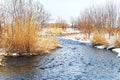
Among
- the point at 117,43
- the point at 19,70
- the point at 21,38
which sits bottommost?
the point at 117,43

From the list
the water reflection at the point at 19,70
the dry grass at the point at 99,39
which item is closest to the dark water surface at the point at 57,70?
the water reflection at the point at 19,70

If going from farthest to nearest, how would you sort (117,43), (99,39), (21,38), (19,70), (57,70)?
(99,39) < (117,43) < (21,38) < (57,70) < (19,70)

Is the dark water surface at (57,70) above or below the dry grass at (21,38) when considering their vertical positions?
below

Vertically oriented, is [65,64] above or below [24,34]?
below

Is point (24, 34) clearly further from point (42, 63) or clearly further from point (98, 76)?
point (98, 76)

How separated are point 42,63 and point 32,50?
13.3 ft

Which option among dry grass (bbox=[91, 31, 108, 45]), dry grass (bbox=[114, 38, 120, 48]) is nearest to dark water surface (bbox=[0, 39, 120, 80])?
dry grass (bbox=[114, 38, 120, 48])

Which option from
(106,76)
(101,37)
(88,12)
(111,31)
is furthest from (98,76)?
(88,12)

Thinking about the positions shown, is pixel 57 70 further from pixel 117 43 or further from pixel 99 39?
pixel 99 39

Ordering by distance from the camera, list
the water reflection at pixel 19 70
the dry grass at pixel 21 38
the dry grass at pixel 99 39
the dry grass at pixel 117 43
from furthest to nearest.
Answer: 1. the dry grass at pixel 99 39
2. the dry grass at pixel 117 43
3. the dry grass at pixel 21 38
4. the water reflection at pixel 19 70

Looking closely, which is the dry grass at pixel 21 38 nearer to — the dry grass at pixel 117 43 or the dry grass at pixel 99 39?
the dry grass at pixel 117 43

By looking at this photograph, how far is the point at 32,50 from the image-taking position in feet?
64.8

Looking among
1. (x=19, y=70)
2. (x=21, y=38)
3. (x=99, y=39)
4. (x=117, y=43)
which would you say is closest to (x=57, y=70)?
(x=19, y=70)

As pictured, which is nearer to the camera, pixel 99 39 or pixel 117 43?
pixel 117 43
